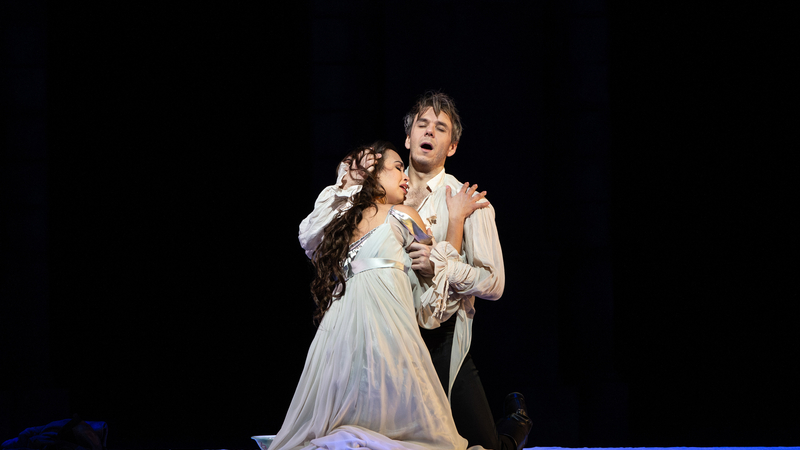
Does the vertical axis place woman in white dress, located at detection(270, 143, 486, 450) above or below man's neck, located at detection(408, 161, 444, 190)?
below

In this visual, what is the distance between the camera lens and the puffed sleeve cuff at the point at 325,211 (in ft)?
8.02

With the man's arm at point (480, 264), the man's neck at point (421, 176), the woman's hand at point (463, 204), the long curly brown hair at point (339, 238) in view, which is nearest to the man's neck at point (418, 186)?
the man's neck at point (421, 176)

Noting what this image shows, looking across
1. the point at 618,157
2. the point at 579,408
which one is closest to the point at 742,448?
the point at 579,408

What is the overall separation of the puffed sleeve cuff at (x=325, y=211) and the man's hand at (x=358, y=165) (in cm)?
3

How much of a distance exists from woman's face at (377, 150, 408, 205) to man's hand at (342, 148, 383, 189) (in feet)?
0.13

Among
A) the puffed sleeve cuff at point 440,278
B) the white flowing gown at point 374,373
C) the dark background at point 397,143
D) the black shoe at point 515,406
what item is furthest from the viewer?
the dark background at point 397,143

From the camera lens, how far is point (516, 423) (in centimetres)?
284

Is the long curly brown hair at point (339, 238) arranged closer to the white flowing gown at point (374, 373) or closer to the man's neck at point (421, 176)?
the white flowing gown at point (374, 373)

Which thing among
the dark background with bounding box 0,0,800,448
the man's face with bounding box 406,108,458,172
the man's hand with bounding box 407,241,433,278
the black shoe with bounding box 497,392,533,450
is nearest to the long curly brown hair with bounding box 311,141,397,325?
the man's hand with bounding box 407,241,433,278

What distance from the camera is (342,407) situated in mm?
2205

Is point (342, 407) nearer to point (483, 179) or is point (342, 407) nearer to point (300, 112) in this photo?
point (483, 179)

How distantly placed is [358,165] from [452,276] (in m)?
0.58

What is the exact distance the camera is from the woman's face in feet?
8.18

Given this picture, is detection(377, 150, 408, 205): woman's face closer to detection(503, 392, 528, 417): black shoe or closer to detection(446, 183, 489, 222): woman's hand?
detection(446, 183, 489, 222): woman's hand
